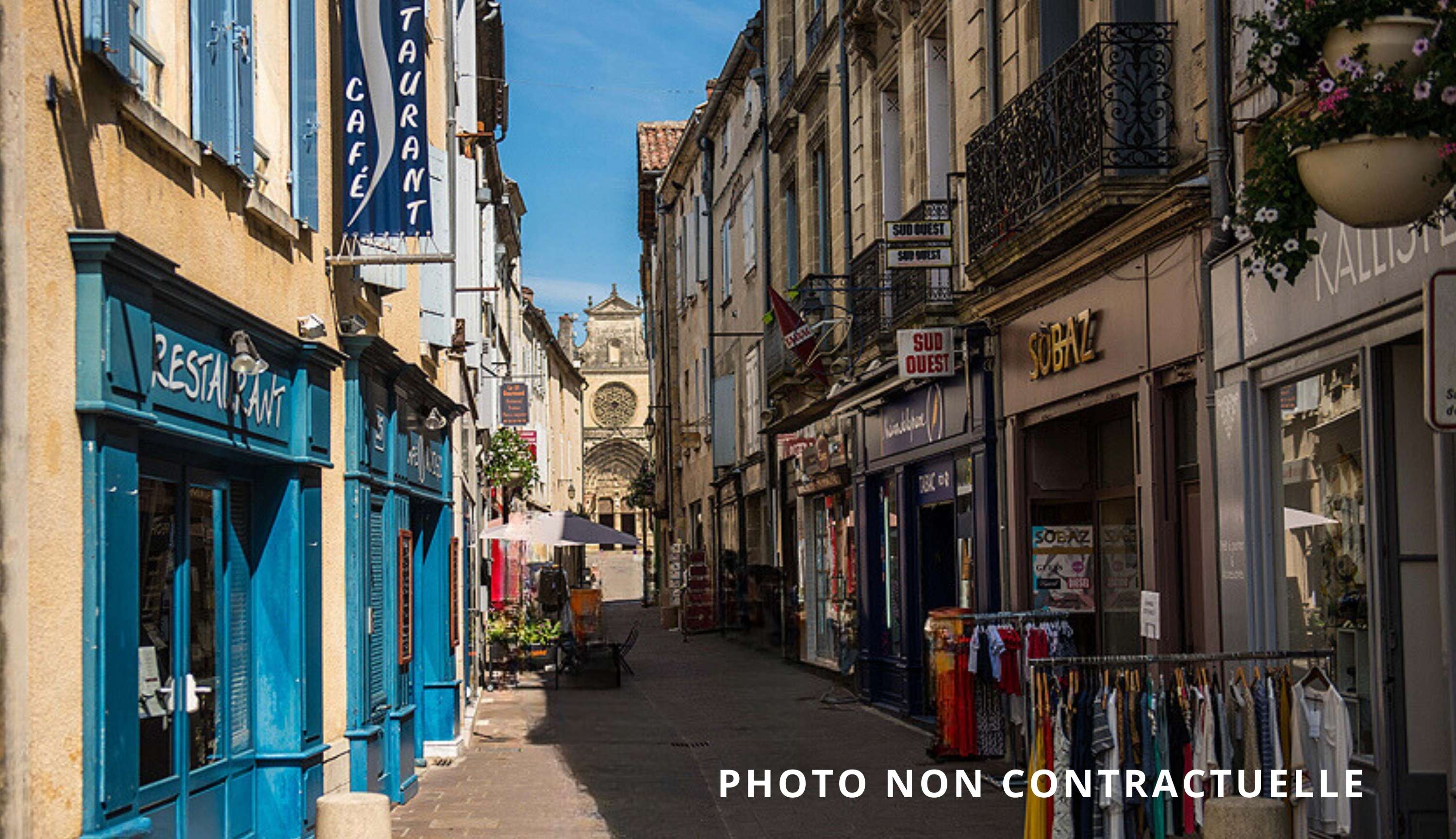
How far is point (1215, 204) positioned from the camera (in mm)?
10523

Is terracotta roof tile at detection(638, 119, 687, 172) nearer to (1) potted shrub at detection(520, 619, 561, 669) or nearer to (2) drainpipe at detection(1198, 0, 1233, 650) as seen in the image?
(1) potted shrub at detection(520, 619, 561, 669)

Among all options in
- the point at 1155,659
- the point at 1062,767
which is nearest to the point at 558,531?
the point at 1062,767

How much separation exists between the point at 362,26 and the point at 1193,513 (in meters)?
6.05

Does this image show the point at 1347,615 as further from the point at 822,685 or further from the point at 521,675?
the point at 521,675

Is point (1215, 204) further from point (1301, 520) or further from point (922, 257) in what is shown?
point (922, 257)

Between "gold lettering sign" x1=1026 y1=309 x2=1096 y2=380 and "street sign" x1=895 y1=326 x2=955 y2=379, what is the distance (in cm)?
161

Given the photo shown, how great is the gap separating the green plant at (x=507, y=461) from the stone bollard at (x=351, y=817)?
17962 mm

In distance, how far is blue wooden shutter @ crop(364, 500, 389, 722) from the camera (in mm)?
11844

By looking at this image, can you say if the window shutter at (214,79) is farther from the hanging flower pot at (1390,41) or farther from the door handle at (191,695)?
the hanging flower pot at (1390,41)

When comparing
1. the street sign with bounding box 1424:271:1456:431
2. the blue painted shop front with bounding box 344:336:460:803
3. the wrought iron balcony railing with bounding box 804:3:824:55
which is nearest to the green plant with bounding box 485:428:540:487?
the wrought iron balcony railing with bounding box 804:3:824:55

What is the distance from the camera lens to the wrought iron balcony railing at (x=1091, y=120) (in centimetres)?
1148

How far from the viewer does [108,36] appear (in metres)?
6.50

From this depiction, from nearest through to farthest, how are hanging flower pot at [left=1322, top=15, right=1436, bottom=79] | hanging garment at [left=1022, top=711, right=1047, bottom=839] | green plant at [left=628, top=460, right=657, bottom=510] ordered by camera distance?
1. hanging flower pot at [left=1322, top=15, right=1436, bottom=79]
2. hanging garment at [left=1022, top=711, right=1047, bottom=839]
3. green plant at [left=628, top=460, right=657, bottom=510]

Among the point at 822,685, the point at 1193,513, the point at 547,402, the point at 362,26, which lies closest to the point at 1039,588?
the point at 1193,513
